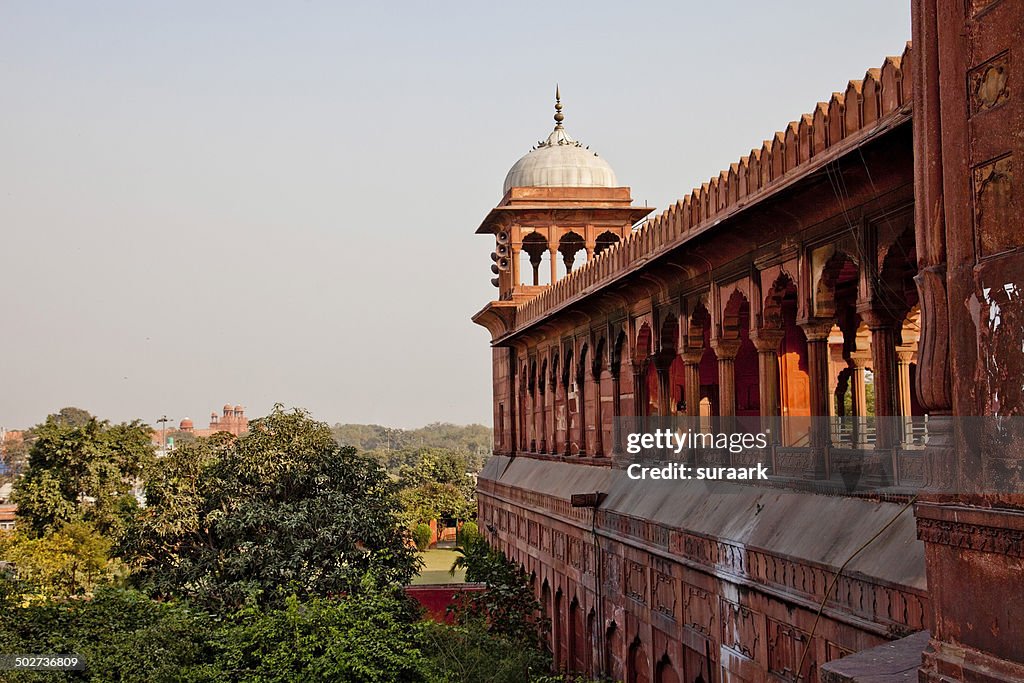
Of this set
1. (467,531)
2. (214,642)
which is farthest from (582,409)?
(467,531)

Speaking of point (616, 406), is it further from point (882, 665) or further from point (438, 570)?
point (438, 570)

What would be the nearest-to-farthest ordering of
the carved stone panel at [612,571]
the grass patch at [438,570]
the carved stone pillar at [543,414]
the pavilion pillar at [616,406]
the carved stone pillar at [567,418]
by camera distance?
the carved stone panel at [612,571] → the pavilion pillar at [616,406] → the carved stone pillar at [567,418] → the carved stone pillar at [543,414] → the grass patch at [438,570]

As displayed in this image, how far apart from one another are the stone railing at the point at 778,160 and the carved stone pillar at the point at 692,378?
1539mm

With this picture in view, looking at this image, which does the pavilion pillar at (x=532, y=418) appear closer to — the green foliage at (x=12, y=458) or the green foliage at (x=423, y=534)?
the green foliage at (x=423, y=534)

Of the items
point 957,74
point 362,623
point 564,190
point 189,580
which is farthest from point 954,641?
point 564,190

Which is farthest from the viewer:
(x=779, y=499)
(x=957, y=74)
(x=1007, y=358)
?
(x=779, y=499)

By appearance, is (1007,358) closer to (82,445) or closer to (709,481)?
(709,481)

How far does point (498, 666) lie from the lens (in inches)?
719

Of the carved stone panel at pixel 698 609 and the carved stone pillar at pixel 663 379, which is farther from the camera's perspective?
the carved stone pillar at pixel 663 379

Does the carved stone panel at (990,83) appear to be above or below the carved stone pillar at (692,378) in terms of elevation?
above

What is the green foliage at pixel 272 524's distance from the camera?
20906 millimetres

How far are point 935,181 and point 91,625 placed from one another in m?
14.1

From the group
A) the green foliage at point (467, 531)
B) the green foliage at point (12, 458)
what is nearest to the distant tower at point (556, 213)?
the green foliage at point (467, 531)

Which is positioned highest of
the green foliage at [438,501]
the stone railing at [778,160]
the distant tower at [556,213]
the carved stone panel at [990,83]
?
the distant tower at [556,213]
